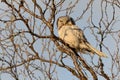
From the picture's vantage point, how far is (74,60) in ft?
13.4

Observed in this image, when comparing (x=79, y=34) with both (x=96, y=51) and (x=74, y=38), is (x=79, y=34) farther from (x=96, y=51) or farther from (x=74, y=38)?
(x=96, y=51)

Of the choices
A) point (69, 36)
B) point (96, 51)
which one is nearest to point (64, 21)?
point (69, 36)

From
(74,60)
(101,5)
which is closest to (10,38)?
(74,60)

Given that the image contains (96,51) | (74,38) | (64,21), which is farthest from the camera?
(64,21)

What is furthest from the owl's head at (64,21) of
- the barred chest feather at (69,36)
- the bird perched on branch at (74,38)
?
the barred chest feather at (69,36)

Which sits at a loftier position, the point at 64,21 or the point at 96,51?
the point at 64,21

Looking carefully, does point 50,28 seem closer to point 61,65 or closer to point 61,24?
point 61,65

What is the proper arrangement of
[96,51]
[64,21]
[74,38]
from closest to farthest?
1. [96,51]
2. [74,38]
3. [64,21]

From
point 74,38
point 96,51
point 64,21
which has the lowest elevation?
point 96,51

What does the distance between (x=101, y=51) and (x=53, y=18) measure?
101cm

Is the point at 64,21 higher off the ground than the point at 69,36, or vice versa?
the point at 64,21

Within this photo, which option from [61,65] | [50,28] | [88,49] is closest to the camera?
[50,28]

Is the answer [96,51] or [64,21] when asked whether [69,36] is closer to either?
[64,21]

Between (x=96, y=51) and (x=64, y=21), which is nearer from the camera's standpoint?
(x=96, y=51)
